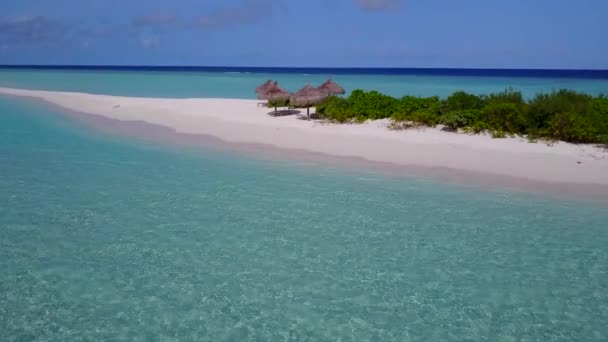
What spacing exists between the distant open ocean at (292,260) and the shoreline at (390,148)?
3.83 ft

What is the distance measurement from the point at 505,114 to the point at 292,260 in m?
11.4

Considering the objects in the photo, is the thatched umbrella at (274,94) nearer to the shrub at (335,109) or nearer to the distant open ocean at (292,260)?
the shrub at (335,109)

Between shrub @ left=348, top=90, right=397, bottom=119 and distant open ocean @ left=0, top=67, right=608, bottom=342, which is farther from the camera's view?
shrub @ left=348, top=90, right=397, bottom=119

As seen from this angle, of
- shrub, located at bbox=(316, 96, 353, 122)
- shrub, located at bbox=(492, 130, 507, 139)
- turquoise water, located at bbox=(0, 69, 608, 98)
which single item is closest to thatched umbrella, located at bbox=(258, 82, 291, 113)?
shrub, located at bbox=(316, 96, 353, 122)

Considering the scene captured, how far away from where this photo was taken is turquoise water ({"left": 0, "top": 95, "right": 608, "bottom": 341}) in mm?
5426

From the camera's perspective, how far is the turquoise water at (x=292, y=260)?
5.43 meters

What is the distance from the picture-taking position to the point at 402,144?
15.5 metres

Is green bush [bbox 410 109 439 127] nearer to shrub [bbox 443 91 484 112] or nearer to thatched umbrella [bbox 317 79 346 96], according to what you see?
shrub [bbox 443 91 484 112]

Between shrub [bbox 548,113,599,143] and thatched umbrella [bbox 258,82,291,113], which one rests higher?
thatched umbrella [bbox 258,82,291,113]

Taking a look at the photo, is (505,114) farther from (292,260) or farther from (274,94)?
(292,260)

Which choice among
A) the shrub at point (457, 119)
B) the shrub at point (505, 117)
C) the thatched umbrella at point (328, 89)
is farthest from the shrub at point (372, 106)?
the shrub at point (505, 117)

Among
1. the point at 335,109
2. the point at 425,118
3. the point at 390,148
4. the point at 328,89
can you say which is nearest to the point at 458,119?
the point at 425,118

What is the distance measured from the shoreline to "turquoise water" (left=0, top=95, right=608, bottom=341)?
131 centimetres

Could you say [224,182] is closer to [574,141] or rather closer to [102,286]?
[102,286]
